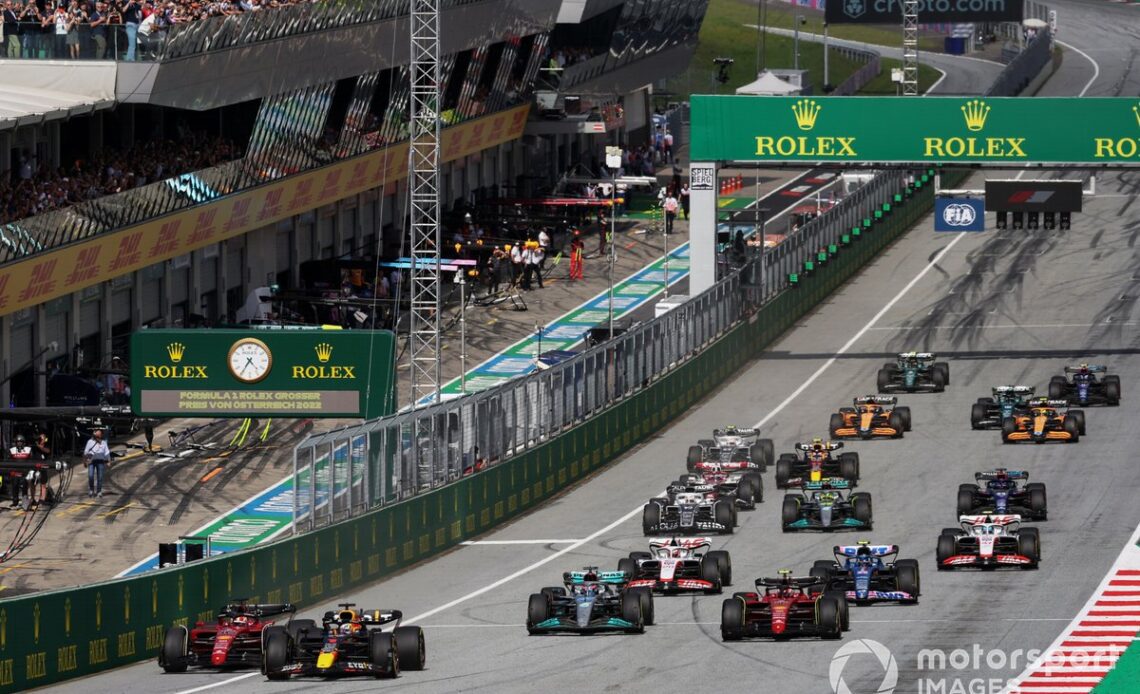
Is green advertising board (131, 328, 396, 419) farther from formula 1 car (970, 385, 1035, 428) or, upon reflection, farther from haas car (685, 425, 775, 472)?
formula 1 car (970, 385, 1035, 428)

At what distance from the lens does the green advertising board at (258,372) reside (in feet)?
127

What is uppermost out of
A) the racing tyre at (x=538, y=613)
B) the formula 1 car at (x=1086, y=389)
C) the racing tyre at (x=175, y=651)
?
the formula 1 car at (x=1086, y=389)

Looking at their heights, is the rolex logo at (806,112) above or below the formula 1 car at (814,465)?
above

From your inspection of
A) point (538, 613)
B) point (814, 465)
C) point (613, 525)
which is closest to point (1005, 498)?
point (814, 465)

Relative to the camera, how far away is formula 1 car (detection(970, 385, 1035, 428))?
4628 centimetres

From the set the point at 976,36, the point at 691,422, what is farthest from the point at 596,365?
the point at 976,36

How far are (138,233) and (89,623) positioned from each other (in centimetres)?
2371

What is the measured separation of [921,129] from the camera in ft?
177

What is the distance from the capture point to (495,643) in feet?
98.3

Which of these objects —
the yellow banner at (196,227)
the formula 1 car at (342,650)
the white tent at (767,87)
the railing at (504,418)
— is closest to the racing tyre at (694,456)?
the railing at (504,418)

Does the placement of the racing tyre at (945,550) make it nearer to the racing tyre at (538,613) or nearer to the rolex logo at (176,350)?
the racing tyre at (538,613)

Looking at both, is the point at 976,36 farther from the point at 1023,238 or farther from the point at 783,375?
the point at 783,375

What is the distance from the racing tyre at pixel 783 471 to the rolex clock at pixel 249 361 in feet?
30.5

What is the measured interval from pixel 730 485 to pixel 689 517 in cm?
226
